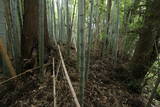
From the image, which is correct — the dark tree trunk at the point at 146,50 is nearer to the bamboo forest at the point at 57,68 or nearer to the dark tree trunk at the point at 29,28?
the bamboo forest at the point at 57,68

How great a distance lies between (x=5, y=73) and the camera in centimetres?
197

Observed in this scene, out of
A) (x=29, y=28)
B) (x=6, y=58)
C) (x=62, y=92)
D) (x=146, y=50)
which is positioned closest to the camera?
(x=6, y=58)

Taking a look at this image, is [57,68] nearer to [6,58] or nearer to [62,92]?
[62,92]

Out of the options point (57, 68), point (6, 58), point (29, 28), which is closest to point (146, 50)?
point (57, 68)

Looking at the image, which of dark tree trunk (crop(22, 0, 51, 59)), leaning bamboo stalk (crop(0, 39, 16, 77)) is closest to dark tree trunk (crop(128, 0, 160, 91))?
dark tree trunk (crop(22, 0, 51, 59))

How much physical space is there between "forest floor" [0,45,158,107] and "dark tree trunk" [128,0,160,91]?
0.36m

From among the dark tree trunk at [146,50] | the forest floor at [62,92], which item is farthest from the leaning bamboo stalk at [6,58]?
the dark tree trunk at [146,50]

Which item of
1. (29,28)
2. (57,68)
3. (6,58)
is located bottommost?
(57,68)

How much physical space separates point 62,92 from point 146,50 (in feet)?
5.25

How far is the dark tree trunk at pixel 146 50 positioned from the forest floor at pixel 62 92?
36cm

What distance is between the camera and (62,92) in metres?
1.95

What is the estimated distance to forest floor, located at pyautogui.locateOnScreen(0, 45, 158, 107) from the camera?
1.82 meters

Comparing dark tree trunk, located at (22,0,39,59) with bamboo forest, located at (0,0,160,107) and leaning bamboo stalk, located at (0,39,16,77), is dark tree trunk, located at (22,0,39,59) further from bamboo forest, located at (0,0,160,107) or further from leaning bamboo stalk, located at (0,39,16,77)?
leaning bamboo stalk, located at (0,39,16,77)

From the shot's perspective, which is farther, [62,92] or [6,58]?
[62,92]
